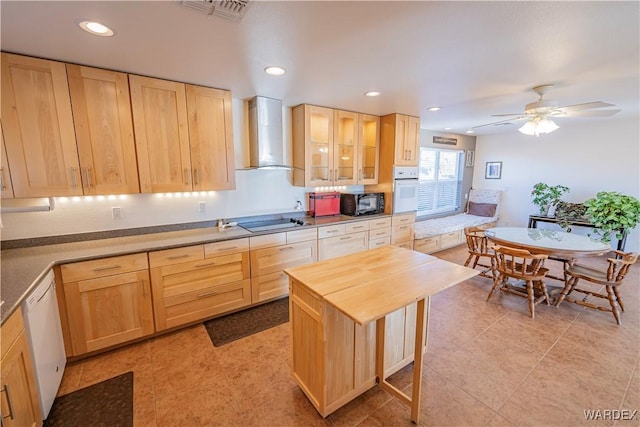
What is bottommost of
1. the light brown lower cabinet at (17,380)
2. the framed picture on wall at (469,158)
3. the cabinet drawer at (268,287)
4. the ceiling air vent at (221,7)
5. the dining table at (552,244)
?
the cabinet drawer at (268,287)

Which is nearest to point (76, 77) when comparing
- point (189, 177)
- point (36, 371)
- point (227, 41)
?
point (189, 177)

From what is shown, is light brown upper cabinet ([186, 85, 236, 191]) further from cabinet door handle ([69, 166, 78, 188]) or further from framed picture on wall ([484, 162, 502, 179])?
framed picture on wall ([484, 162, 502, 179])

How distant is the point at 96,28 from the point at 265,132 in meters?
1.67

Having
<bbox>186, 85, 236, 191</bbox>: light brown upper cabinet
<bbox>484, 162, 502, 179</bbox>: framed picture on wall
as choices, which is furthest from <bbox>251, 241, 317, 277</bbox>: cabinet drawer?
<bbox>484, 162, 502, 179</bbox>: framed picture on wall

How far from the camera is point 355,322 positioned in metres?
1.38

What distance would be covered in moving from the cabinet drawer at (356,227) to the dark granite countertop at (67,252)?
0.82 meters

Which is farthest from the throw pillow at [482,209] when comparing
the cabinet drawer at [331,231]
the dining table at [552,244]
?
the cabinet drawer at [331,231]

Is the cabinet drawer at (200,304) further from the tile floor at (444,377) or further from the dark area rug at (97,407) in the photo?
the dark area rug at (97,407)

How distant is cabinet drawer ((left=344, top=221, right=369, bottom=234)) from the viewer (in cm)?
359

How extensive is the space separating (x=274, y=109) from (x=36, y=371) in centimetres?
282

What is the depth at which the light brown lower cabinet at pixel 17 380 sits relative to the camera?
1.22 meters

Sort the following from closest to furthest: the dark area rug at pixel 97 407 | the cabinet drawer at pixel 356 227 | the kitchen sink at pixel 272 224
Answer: the dark area rug at pixel 97 407
the kitchen sink at pixel 272 224
the cabinet drawer at pixel 356 227

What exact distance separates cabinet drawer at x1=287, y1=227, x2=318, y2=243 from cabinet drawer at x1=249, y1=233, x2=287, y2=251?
76mm

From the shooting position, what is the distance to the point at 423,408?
1.76 m
